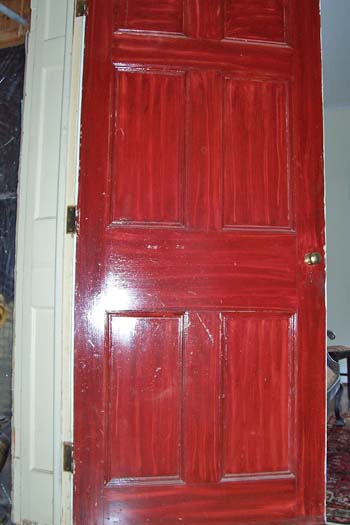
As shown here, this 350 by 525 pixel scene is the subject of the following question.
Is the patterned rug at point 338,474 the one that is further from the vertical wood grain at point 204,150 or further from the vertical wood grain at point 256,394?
the vertical wood grain at point 204,150

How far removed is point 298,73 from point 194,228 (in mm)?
733

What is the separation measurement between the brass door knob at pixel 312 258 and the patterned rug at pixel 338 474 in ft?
3.07

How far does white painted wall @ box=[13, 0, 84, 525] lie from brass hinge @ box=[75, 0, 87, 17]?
3 centimetres

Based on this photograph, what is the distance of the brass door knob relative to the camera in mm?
1553

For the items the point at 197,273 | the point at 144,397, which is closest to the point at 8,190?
the point at 197,273

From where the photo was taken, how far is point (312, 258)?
1.55m

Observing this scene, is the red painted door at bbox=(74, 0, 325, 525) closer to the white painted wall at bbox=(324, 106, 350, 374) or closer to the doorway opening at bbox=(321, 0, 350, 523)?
the doorway opening at bbox=(321, 0, 350, 523)

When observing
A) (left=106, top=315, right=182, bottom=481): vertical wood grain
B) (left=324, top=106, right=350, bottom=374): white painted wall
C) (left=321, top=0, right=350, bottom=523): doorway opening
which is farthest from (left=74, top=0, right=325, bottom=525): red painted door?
(left=324, top=106, right=350, bottom=374): white painted wall

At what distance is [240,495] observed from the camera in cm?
147

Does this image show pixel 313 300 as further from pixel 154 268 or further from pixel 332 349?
pixel 332 349

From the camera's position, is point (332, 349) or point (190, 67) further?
point (332, 349)

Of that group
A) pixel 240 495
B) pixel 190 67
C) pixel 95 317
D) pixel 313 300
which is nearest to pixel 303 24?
pixel 190 67

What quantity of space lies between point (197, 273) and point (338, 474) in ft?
4.22

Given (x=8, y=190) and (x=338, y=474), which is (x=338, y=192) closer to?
(x=338, y=474)
